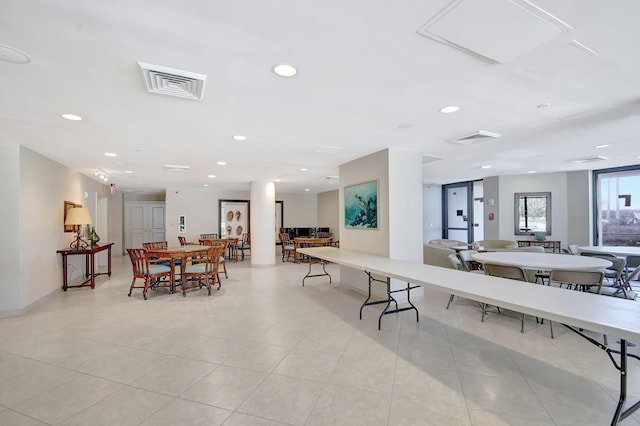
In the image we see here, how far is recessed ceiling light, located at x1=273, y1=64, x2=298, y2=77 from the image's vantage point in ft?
6.91

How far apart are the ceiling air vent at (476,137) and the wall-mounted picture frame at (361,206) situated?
54.9 inches

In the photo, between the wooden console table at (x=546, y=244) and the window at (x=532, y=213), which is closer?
the wooden console table at (x=546, y=244)

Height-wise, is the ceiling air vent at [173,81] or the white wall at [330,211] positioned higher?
the ceiling air vent at [173,81]

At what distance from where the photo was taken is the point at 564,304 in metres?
2.00

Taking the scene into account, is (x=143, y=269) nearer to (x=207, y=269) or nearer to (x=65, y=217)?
(x=207, y=269)

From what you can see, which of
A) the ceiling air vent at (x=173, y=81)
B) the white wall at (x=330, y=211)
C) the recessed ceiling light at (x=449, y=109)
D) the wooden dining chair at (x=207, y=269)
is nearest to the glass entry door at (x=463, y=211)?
the white wall at (x=330, y=211)

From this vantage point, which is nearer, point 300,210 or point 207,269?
point 207,269

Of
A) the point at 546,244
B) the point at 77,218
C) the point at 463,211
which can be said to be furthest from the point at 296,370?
the point at 463,211

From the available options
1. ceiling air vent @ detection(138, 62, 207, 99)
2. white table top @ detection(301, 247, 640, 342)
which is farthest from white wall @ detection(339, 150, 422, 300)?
ceiling air vent @ detection(138, 62, 207, 99)

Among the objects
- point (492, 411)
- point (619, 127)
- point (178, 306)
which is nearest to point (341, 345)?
point (492, 411)

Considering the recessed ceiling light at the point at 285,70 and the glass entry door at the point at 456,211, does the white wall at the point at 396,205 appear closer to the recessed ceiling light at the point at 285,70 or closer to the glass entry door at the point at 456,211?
the recessed ceiling light at the point at 285,70

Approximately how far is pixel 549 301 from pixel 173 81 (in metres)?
3.22

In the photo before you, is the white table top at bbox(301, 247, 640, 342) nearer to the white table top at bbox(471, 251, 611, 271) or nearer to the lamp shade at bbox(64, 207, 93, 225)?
the white table top at bbox(471, 251, 611, 271)

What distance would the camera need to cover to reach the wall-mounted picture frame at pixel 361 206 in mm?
5043
